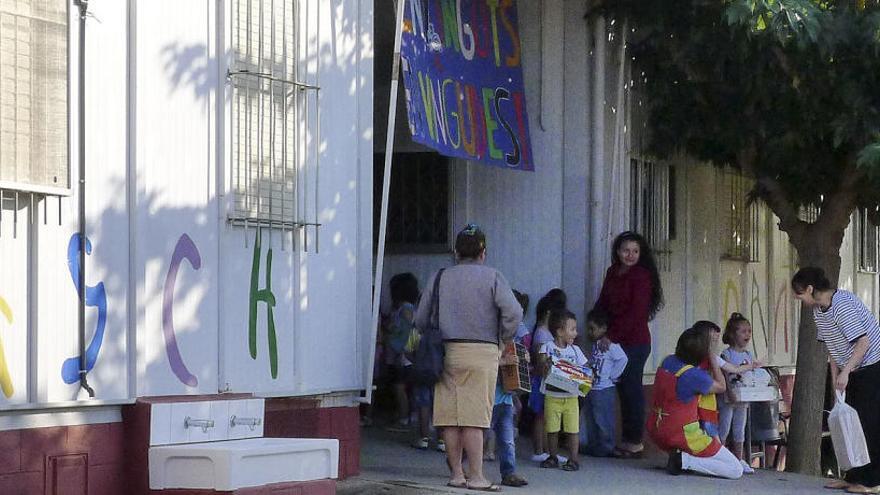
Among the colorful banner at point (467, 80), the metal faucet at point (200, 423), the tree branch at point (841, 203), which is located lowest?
the metal faucet at point (200, 423)

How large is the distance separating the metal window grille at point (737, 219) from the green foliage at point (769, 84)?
2.10 metres

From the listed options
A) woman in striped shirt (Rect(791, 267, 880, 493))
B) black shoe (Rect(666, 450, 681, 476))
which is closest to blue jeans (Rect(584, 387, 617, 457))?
black shoe (Rect(666, 450, 681, 476))

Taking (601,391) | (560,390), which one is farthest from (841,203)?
(560,390)

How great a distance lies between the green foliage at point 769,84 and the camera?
11.5m

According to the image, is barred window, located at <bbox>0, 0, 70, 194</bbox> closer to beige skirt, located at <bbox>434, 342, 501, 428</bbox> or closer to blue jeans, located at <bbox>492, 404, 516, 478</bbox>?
beige skirt, located at <bbox>434, 342, 501, 428</bbox>

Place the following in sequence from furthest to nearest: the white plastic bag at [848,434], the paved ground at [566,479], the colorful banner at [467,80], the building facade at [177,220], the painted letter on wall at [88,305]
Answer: the colorful banner at [467,80], the white plastic bag at [848,434], the paved ground at [566,479], the painted letter on wall at [88,305], the building facade at [177,220]

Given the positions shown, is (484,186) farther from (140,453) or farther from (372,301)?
(140,453)

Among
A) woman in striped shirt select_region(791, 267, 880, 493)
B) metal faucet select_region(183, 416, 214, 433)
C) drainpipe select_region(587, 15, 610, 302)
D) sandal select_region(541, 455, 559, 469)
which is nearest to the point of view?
metal faucet select_region(183, 416, 214, 433)

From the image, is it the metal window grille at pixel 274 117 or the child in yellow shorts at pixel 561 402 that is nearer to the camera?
the metal window grille at pixel 274 117

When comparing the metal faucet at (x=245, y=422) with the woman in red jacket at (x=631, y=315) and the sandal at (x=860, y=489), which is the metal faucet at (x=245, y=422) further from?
the sandal at (x=860, y=489)

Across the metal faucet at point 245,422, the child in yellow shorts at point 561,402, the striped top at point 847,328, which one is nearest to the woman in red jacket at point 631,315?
the child in yellow shorts at point 561,402

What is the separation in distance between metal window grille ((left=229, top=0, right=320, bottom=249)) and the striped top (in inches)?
154

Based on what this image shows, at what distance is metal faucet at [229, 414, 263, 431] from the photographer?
8.58m

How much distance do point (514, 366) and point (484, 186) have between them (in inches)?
144
